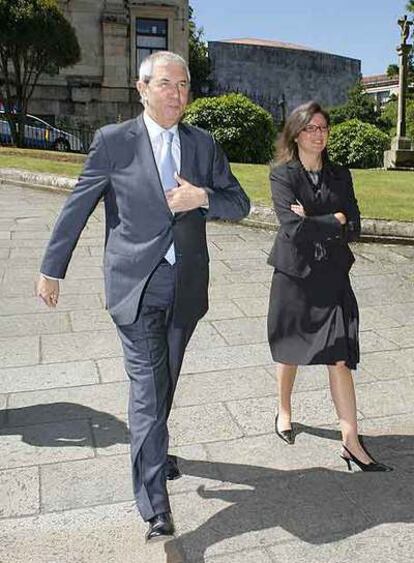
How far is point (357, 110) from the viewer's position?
53750 mm

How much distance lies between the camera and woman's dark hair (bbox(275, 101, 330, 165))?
137 inches

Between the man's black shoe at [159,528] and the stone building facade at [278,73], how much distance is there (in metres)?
45.6

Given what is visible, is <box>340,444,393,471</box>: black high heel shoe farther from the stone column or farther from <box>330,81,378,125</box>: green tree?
<box>330,81,378,125</box>: green tree

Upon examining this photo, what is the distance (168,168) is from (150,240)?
1.14 ft

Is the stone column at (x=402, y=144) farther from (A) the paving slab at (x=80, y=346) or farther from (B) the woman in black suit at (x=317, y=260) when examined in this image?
(B) the woman in black suit at (x=317, y=260)

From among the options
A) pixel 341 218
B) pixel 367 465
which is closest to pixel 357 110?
pixel 341 218

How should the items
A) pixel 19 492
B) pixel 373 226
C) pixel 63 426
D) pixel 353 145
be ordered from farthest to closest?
pixel 353 145 < pixel 373 226 < pixel 63 426 < pixel 19 492

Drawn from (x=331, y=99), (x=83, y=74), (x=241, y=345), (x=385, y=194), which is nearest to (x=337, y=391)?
(x=241, y=345)

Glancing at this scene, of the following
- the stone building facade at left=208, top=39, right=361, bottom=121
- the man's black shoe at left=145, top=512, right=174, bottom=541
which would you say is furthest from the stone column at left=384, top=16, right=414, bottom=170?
the stone building facade at left=208, top=39, right=361, bottom=121

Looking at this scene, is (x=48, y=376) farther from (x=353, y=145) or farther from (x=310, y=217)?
(x=353, y=145)

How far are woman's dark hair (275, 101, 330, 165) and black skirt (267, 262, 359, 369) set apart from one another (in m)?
0.64

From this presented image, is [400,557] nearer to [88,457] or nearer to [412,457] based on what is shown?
[412,457]

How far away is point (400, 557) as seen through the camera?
270 centimetres

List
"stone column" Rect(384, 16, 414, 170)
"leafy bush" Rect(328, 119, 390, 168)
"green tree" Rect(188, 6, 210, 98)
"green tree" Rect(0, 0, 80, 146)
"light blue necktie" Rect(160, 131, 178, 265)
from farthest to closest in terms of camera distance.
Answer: "green tree" Rect(188, 6, 210, 98) → "stone column" Rect(384, 16, 414, 170) → "green tree" Rect(0, 0, 80, 146) → "leafy bush" Rect(328, 119, 390, 168) → "light blue necktie" Rect(160, 131, 178, 265)
